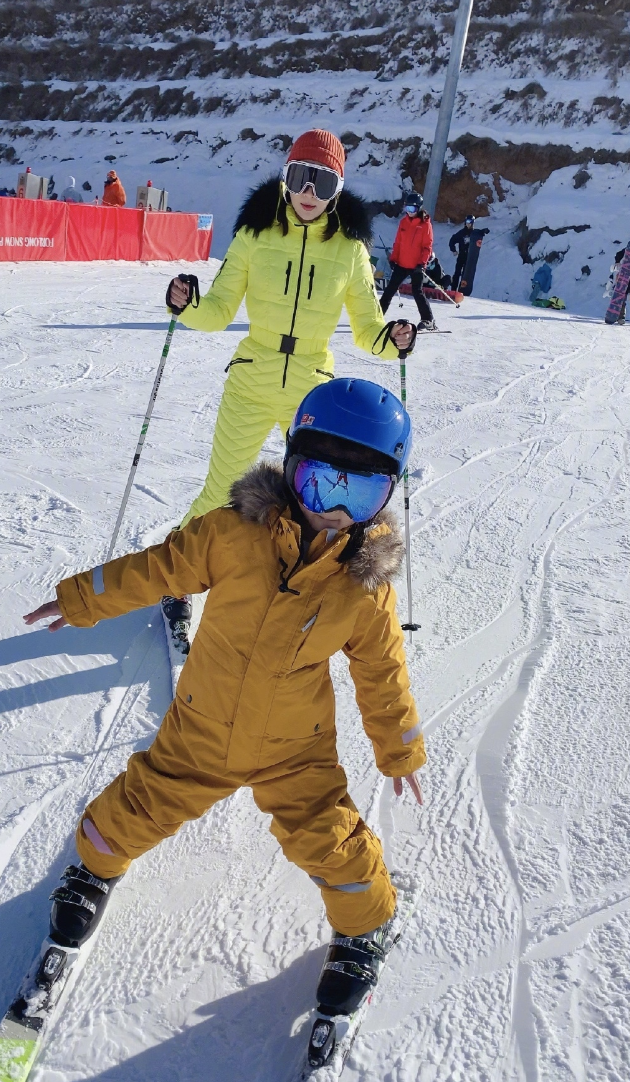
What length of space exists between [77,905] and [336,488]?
1145 millimetres

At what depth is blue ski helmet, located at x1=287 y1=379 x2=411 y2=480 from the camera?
1989mm

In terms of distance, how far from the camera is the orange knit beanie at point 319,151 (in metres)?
3.09

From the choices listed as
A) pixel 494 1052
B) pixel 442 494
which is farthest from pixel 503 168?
pixel 494 1052

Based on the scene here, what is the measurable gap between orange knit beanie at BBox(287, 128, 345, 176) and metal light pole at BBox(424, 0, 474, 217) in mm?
19995

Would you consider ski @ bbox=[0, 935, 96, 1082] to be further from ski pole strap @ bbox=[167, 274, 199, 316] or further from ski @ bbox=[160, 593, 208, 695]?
ski pole strap @ bbox=[167, 274, 199, 316]

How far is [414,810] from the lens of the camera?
8.70 ft

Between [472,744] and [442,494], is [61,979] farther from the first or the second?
[442,494]

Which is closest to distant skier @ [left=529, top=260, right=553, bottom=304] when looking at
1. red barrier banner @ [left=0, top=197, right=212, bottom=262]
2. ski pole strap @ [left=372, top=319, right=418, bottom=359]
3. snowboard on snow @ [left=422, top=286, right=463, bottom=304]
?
snowboard on snow @ [left=422, top=286, right=463, bottom=304]

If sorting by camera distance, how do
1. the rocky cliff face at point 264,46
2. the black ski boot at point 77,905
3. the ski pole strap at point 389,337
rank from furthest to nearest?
the rocky cliff face at point 264,46 < the ski pole strap at point 389,337 < the black ski boot at point 77,905

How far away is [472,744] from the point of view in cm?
299

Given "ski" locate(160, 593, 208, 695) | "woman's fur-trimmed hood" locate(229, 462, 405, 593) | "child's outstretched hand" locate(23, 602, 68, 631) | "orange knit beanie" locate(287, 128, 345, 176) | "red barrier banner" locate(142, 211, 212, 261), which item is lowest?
"ski" locate(160, 593, 208, 695)

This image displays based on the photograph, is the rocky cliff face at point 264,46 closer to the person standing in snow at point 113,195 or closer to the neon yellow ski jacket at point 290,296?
the person standing in snow at point 113,195

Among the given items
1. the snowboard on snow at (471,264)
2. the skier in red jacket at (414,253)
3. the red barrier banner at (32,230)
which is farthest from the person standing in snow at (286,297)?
the snowboard on snow at (471,264)

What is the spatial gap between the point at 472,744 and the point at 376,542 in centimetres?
127
